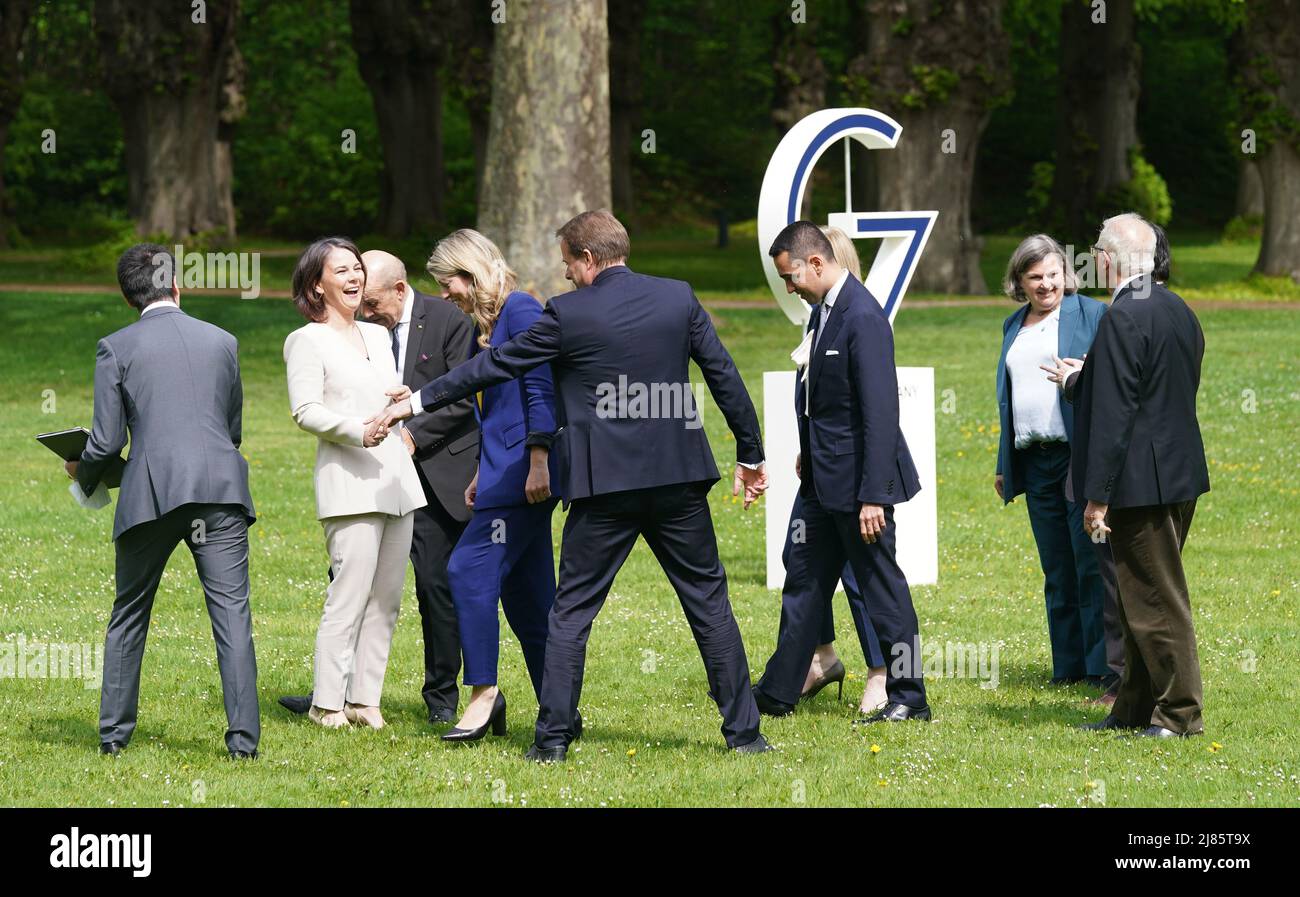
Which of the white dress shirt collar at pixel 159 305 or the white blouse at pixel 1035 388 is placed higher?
the white dress shirt collar at pixel 159 305

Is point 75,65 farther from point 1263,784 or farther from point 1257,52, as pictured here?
point 1263,784

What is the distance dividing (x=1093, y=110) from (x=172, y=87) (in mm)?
18135

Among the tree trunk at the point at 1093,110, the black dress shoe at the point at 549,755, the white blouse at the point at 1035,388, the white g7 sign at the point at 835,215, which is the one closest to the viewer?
the black dress shoe at the point at 549,755

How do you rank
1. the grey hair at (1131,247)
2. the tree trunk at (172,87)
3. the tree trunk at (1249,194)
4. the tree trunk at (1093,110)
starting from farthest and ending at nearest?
the tree trunk at (1249,194), the tree trunk at (1093,110), the tree trunk at (172,87), the grey hair at (1131,247)

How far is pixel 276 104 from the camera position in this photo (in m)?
54.6

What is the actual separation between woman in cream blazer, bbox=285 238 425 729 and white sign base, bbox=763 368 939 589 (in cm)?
327

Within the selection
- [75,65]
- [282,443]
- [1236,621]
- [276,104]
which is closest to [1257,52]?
[282,443]

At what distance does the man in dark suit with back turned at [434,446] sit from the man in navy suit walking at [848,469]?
1493mm

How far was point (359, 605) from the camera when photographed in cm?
733

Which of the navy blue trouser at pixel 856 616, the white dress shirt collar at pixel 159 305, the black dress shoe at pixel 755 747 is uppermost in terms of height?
the white dress shirt collar at pixel 159 305

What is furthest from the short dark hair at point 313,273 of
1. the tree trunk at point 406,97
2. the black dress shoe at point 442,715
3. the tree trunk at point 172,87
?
the tree trunk at point 406,97

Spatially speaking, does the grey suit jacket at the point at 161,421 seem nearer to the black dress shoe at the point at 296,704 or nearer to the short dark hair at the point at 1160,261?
the black dress shoe at the point at 296,704

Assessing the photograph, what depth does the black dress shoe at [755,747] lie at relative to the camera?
6855 mm

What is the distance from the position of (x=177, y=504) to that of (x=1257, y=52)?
2337cm
